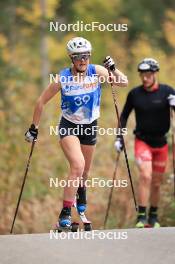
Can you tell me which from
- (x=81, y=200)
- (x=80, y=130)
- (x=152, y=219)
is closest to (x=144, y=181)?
(x=152, y=219)

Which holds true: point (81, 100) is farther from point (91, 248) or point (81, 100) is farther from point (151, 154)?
point (151, 154)

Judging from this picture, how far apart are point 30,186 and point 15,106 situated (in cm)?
715

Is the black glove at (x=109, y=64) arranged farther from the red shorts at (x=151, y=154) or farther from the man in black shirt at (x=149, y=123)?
the red shorts at (x=151, y=154)

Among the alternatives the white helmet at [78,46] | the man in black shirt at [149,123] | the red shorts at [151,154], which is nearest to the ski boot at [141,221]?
the man in black shirt at [149,123]

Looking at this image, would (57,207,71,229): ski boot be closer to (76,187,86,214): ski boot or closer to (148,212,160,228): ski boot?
(76,187,86,214): ski boot

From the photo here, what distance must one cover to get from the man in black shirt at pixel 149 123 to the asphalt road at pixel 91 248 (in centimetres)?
215

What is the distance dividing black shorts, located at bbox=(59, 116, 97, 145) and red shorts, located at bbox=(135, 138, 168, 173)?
1588 millimetres

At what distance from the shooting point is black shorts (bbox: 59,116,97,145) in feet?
31.0

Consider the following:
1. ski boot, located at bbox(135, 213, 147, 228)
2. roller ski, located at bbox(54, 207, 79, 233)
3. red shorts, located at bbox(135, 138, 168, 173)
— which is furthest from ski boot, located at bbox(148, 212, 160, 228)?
roller ski, located at bbox(54, 207, 79, 233)

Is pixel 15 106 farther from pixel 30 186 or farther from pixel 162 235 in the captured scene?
pixel 162 235

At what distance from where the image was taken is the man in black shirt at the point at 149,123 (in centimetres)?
1097

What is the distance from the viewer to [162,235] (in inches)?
344

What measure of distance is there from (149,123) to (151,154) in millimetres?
427

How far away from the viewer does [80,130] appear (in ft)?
31.2
